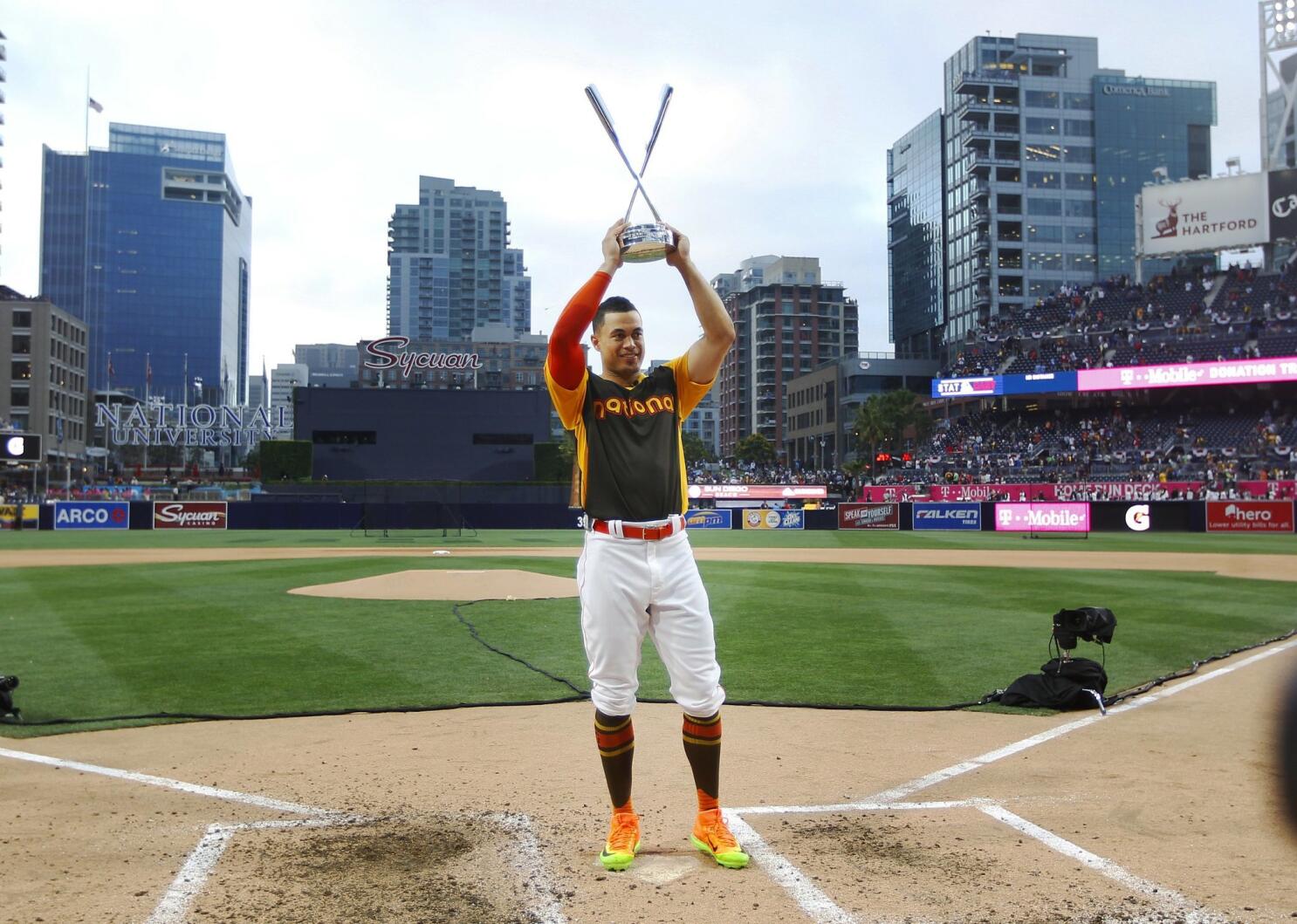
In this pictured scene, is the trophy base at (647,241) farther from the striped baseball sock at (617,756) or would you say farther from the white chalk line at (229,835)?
the white chalk line at (229,835)

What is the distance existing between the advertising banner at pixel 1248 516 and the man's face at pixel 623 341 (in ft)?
132

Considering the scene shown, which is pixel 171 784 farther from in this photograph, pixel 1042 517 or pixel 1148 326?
pixel 1148 326

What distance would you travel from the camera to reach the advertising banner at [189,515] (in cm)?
4156

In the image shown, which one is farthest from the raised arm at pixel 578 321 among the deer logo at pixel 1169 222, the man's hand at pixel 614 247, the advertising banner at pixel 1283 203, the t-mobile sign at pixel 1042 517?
the deer logo at pixel 1169 222

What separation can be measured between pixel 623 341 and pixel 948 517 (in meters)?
38.9

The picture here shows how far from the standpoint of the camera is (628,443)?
4.55 m

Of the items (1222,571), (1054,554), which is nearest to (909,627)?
(1222,571)

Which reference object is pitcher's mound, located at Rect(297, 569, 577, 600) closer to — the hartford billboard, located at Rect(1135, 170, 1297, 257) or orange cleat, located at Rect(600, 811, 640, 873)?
orange cleat, located at Rect(600, 811, 640, 873)

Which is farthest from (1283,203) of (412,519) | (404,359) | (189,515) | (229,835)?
(229,835)

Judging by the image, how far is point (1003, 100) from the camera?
→ 96938mm

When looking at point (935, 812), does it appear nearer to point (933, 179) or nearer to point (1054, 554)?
point (1054, 554)

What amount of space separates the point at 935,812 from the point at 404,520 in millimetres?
39962

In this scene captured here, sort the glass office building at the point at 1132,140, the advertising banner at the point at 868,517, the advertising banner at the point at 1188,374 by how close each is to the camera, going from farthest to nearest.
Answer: the glass office building at the point at 1132,140 → the advertising banner at the point at 1188,374 → the advertising banner at the point at 868,517

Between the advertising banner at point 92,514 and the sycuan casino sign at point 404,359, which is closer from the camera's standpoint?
the advertising banner at point 92,514
